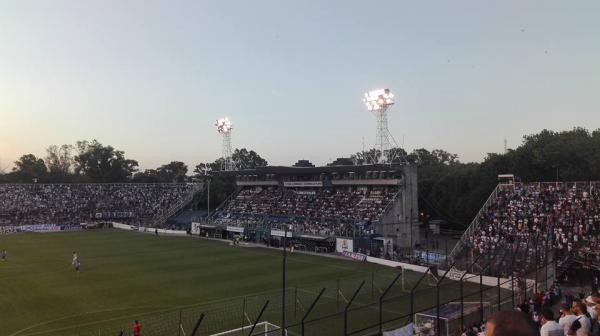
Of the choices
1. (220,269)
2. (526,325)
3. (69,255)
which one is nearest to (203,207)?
(69,255)

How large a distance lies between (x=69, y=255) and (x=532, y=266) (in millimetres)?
36786

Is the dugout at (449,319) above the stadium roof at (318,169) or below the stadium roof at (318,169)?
below

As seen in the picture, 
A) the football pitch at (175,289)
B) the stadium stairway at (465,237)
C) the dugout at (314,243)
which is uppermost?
the stadium stairway at (465,237)

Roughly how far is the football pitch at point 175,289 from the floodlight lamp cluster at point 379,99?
19506mm

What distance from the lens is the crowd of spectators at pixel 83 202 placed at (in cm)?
7475

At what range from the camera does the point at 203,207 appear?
8762 centimetres

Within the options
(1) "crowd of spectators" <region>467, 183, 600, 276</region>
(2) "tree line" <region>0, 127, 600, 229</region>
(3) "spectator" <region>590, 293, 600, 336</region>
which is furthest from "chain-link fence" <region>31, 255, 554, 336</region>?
(2) "tree line" <region>0, 127, 600, 229</region>

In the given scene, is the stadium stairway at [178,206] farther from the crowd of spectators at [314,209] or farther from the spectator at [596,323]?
the spectator at [596,323]

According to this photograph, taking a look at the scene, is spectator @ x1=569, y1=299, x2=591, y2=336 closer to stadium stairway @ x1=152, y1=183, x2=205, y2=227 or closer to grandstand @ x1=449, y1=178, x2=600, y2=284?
grandstand @ x1=449, y1=178, x2=600, y2=284

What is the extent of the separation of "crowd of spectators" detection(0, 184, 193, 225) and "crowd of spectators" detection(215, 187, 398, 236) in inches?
778

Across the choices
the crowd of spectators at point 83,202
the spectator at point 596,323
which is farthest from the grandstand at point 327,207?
the spectator at point 596,323

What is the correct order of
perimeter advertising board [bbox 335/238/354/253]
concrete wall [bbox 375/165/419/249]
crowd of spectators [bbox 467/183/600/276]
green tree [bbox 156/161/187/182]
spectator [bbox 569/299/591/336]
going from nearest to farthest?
spectator [bbox 569/299/591/336] → crowd of spectators [bbox 467/183/600/276] → perimeter advertising board [bbox 335/238/354/253] → concrete wall [bbox 375/165/419/249] → green tree [bbox 156/161/187/182]

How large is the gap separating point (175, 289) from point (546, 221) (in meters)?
25.7

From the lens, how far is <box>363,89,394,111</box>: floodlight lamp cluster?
52.8 metres
